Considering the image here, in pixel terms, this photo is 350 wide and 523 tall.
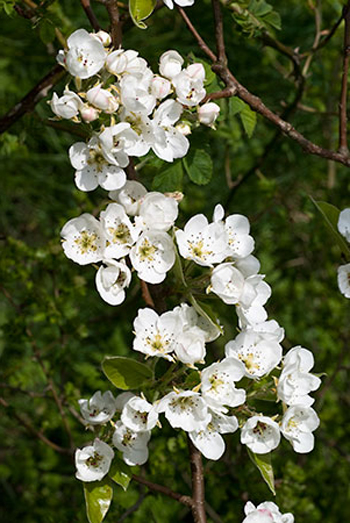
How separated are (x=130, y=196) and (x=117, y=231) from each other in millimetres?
76

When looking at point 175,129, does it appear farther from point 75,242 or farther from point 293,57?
point 293,57

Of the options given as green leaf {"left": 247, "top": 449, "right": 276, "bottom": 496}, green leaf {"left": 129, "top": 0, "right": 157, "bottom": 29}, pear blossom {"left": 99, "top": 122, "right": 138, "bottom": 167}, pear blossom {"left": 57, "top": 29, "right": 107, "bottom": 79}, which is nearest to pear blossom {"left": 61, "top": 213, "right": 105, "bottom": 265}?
pear blossom {"left": 99, "top": 122, "right": 138, "bottom": 167}

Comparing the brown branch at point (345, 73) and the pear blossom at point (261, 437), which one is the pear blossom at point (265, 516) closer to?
the pear blossom at point (261, 437)

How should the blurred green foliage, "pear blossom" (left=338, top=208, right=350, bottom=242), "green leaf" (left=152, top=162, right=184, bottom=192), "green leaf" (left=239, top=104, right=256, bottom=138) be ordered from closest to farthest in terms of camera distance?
"pear blossom" (left=338, top=208, right=350, bottom=242) < "green leaf" (left=152, top=162, right=184, bottom=192) < "green leaf" (left=239, top=104, right=256, bottom=138) < the blurred green foliage

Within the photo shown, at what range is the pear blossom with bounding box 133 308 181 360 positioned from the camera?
1241 millimetres

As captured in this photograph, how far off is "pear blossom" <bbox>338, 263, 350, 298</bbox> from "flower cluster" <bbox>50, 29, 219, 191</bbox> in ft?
1.42

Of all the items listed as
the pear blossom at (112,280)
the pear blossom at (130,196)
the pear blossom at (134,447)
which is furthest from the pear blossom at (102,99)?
the pear blossom at (134,447)

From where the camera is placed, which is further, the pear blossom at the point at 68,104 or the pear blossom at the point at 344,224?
the pear blossom at the point at 344,224

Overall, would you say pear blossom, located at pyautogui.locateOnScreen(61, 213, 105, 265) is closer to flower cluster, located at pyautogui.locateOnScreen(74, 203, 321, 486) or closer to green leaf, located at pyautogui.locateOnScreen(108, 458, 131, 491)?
flower cluster, located at pyautogui.locateOnScreen(74, 203, 321, 486)

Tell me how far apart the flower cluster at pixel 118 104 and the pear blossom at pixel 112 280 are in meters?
0.14

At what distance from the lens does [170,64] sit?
132cm

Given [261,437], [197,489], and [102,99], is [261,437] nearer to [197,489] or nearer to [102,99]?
[197,489]

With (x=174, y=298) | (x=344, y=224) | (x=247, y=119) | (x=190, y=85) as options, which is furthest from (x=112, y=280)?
(x=174, y=298)

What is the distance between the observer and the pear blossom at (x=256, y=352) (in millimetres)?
1277
